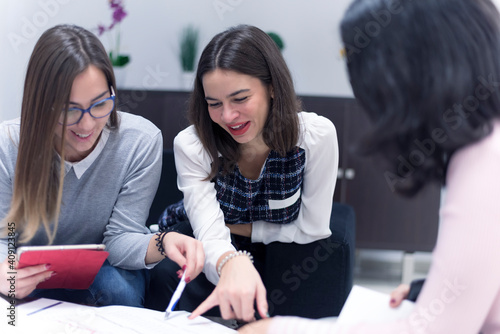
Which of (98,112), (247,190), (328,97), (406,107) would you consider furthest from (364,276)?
(406,107)

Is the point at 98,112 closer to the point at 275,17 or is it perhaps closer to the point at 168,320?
the point at 168,320

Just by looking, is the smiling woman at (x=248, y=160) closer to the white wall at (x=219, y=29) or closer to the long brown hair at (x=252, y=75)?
the long brown hair at (x=252, y=75)

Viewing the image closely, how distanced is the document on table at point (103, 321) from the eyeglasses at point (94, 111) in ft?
1.37

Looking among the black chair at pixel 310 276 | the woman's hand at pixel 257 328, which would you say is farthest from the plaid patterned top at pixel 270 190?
the woman's hand at pixel 257 328

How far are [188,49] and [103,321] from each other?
73.4 inches

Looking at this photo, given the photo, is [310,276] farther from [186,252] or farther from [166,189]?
[166,189]

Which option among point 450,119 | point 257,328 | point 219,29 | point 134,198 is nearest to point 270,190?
point 134,198

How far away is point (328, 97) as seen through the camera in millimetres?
2441

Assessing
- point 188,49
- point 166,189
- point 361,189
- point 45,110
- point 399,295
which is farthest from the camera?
point 188,49

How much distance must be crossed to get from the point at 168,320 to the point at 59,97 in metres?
0.55

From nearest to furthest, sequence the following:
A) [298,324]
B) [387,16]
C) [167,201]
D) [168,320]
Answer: [387,16]
[298,324]
[168,320]
[167,201]

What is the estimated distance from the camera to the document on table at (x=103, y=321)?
0.92 meters

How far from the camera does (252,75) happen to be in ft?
4.25

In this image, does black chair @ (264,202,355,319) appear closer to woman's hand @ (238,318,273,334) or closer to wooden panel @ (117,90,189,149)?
woman's hand @ (238,318,273,334)
